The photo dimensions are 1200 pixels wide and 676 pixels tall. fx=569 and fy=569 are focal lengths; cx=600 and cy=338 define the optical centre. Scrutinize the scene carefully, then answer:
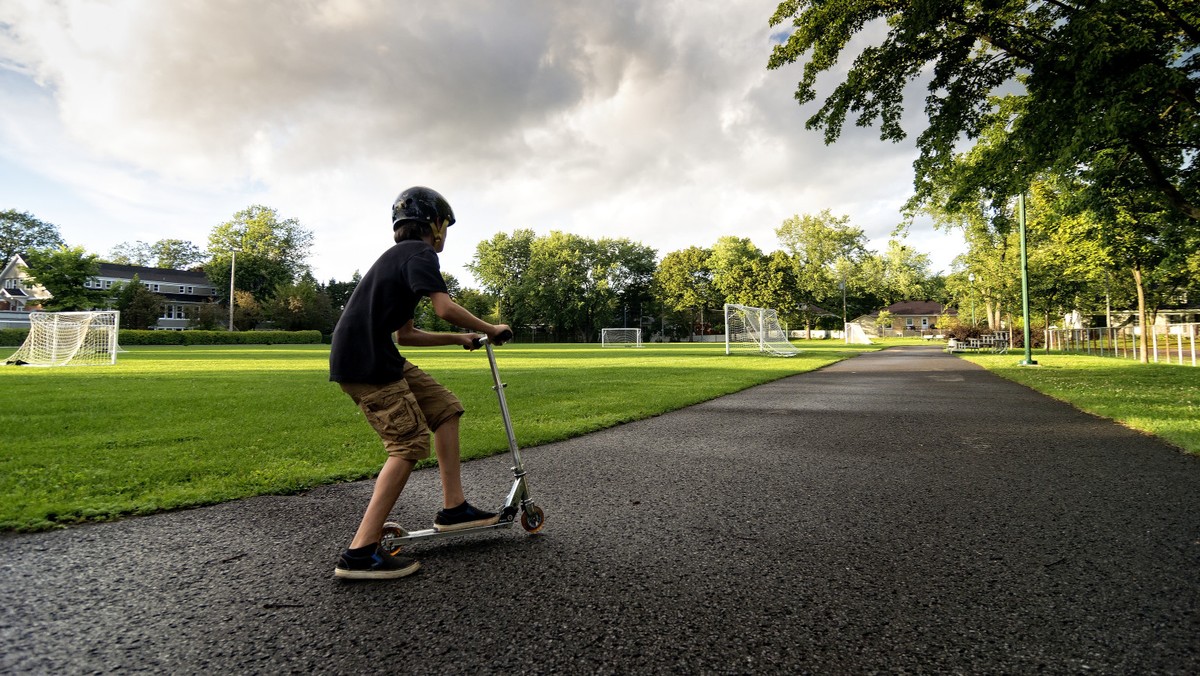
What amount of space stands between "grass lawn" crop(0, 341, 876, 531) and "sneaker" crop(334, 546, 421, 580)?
2.09 metres

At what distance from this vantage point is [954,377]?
16.2m

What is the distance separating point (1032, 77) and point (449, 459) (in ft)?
41.8

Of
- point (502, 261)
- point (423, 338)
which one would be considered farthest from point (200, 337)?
point (423, 338)

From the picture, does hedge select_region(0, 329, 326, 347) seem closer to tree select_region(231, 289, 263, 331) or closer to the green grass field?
tree select_region(231, 289, 263, 331)

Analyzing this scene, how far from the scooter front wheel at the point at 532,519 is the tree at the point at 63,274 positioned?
54.3m

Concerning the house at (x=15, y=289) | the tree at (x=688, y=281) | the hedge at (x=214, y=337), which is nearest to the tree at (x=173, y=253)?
the house at (x=15, y=289)

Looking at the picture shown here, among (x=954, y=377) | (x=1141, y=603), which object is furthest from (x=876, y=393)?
(x=1141, y=603)

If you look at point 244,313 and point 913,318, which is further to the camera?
point 913,318

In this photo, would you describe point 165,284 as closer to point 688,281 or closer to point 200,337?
point 200,337

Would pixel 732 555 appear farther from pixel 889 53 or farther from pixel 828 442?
pixel 889 53

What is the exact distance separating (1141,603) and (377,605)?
3.36m

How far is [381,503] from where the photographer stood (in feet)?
9.58

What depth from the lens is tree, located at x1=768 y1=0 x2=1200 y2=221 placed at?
9148 mm

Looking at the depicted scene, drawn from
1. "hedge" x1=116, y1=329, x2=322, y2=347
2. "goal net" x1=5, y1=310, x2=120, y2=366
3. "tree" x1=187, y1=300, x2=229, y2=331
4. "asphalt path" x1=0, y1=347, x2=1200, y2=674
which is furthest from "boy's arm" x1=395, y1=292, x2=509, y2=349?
"tree" x1=187, y1=300, x2=229, y2=331
